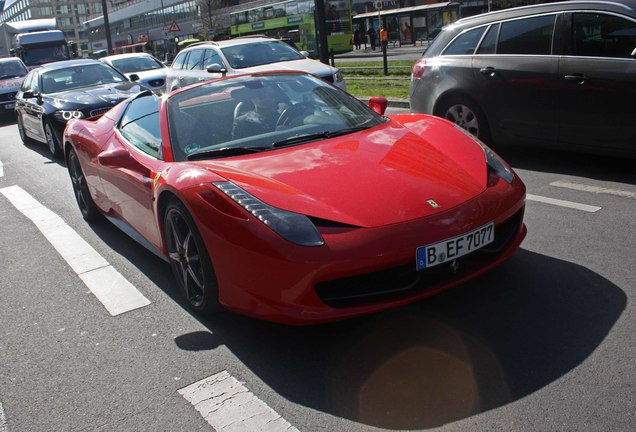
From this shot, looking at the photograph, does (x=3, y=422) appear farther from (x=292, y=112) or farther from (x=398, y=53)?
(x=398, y=53)

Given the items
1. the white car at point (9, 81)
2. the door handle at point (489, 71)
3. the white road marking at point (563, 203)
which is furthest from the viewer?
the white car at point (9, 81)

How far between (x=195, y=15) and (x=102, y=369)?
76.0 metres

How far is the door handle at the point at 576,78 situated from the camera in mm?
6250

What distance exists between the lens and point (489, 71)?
7.14 meters

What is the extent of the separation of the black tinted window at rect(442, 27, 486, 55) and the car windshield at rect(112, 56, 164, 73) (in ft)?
→ 39.3

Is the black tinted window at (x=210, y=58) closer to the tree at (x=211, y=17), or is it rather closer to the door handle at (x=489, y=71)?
the door handle at (x=489, y=71)

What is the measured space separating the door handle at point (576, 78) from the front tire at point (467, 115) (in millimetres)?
1093

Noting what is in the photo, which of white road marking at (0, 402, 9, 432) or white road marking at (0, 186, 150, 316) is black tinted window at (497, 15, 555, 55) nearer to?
white road marking at (0, 186, 150, 316)

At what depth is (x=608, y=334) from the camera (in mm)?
3270

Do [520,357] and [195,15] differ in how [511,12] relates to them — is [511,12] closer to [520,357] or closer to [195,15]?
[520,357]

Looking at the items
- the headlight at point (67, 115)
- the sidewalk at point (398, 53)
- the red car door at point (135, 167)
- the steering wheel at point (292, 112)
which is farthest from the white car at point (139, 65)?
the steering wheel at point (292, 112)

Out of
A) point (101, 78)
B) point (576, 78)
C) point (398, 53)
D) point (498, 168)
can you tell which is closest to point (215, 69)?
point (101, 78)

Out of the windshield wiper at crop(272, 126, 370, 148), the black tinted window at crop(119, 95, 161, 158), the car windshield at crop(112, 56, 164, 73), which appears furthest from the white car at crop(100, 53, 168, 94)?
the windshield wiper at crop(272, 126, 370, 148)

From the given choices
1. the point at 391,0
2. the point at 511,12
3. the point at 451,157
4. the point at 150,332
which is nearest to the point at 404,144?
the point at 451,157
